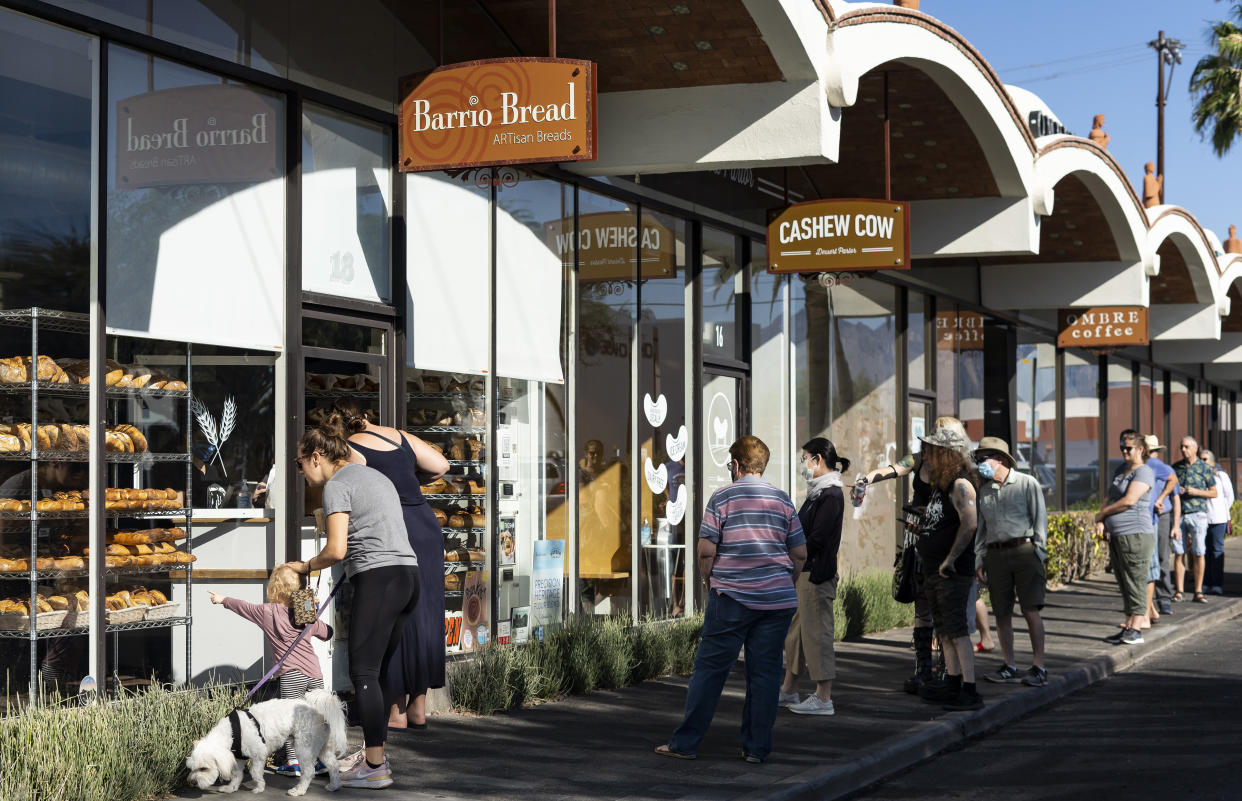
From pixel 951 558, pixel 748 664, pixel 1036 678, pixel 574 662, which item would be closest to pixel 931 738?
pixel 951 558

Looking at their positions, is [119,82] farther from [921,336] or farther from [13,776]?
[921,336]

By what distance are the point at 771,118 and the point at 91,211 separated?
18.0 feet

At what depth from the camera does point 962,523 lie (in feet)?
32.9

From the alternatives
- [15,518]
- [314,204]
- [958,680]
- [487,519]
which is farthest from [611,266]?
[15,518]

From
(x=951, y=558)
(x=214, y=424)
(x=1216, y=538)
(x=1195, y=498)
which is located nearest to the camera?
(x=214, y=424)

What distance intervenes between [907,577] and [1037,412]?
16.1 metres

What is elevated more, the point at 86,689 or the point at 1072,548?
the point at 86,689

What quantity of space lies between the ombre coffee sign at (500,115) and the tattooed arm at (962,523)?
3.46 m

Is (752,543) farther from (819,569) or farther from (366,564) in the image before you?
(366,564)

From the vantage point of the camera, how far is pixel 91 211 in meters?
8.34

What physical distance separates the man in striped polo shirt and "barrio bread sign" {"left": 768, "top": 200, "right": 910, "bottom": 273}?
5.45m

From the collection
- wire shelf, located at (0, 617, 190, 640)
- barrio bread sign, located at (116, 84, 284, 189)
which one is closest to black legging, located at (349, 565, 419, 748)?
wire shelf, located at (0, 617, 190, 640)

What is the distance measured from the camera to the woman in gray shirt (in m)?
14.3

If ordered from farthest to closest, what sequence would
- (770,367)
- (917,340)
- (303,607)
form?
(917,340) < (770,367) < (303,607)
